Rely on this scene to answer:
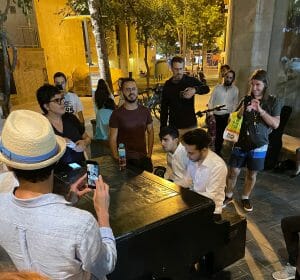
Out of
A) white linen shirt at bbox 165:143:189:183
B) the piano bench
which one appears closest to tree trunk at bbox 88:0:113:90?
white linen shirt at bbox 165:143:189:183

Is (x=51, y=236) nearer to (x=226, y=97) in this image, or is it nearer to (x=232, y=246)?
(x=232, y=246)

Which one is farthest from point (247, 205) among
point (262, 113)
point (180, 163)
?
point (180, 163)

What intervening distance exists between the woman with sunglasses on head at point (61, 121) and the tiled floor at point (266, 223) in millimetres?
1712

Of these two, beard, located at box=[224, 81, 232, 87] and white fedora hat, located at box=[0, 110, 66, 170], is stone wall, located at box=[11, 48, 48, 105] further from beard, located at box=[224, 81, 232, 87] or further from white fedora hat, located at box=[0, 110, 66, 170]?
white fedora hat, located at box=[0, 110, 66, 170]

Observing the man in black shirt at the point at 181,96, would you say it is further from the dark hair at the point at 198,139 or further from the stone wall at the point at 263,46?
the stone wall at the point at 263,46

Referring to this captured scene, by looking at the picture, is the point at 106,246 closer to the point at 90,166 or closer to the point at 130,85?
the point at 90,166

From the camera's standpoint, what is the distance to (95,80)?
6734mm

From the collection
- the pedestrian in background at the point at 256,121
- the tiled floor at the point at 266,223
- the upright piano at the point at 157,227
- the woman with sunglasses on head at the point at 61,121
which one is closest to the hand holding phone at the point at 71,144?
the woman with sunglasses on head at the point at 61,121

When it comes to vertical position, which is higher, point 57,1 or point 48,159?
point 57,1

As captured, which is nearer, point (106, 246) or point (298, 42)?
point (106, 246)

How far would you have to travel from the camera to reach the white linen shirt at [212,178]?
283cm

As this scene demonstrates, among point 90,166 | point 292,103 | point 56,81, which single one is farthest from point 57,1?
point 90,166

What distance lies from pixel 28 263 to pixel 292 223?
2231 millimetres

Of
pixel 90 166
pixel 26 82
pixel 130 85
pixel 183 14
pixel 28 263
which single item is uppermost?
pixel 183 14
